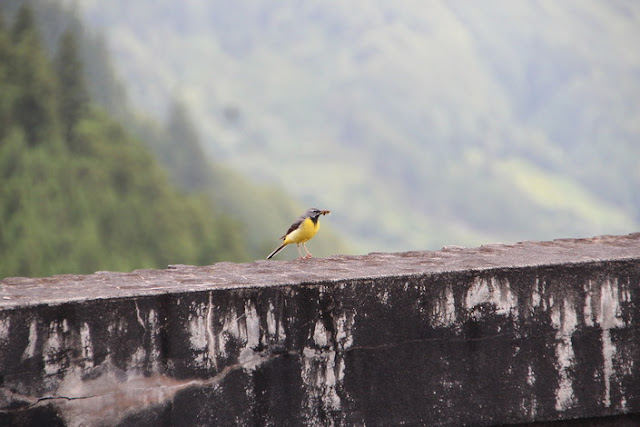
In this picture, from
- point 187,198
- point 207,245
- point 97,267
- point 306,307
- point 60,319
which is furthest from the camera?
point 187,198

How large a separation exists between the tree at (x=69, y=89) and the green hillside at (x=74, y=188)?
46 millimetres

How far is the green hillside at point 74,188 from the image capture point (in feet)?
120

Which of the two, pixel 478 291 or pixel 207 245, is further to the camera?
pixel 207 245

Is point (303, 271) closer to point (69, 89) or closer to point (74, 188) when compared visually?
point (74, 188)

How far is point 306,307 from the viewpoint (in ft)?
10.3

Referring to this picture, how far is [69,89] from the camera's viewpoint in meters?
43.0

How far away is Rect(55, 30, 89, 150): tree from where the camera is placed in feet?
139

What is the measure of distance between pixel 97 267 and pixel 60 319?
113 ft

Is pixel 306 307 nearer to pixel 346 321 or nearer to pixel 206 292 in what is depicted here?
pixel 346 321

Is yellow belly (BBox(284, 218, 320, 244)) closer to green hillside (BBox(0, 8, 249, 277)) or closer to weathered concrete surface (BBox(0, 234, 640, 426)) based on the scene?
weathered concrete surface (BBox(0, 234, 640, 426))

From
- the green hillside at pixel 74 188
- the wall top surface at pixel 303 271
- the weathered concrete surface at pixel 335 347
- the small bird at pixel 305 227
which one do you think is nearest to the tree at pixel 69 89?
the green hillside at pixel 74 188

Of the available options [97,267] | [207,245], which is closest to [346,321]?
[97,267]

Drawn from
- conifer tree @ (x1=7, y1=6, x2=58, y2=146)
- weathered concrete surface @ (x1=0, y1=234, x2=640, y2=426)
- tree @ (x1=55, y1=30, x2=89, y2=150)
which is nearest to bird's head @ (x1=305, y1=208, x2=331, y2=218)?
weathered concrete surface @ (x1=0, y1=234, x2=640, y2=426)

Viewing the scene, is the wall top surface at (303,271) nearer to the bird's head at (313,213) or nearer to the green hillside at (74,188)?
the bird's head at (313,213)
